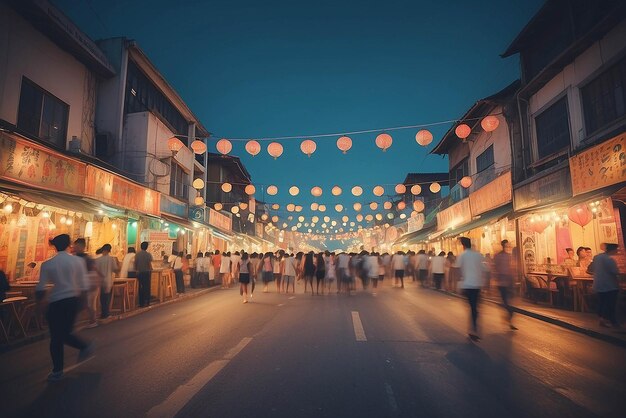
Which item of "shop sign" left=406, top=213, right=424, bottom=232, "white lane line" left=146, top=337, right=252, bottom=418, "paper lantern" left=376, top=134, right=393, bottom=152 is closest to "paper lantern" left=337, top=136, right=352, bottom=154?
"paper lantern" left=376, top=134, right=393, bottom=152

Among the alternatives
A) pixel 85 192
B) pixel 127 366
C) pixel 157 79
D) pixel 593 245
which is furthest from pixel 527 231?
pixel 157 79

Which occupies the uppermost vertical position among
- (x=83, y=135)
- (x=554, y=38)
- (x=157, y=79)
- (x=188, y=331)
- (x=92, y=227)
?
(x=157, y=79)

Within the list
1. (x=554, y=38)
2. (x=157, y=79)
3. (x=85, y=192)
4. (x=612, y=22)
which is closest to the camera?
(x=612, y=22)

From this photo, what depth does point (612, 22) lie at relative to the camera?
33.7 ft

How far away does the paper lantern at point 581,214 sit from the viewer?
10.6m

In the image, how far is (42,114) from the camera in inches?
514

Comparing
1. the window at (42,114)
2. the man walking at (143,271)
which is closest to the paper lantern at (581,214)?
the man walking at (143,271)

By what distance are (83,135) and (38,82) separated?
10.5 feet

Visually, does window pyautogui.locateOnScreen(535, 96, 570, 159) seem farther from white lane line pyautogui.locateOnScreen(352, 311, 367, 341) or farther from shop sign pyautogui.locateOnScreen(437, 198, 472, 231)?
white lane line pyautogui.locateOnScreen(352, 311, 367, 341)

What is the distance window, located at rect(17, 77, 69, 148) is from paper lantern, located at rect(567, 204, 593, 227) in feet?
59.7

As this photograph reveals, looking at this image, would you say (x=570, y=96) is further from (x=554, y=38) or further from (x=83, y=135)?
(x=83, y=135)

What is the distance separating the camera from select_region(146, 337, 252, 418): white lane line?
372 centimetres

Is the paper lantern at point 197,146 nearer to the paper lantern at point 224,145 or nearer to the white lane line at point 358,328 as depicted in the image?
the paper lantern at point 224,145

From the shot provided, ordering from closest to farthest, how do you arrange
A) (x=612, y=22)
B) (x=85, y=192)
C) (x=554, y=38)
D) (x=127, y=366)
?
(x=127, y=366)
(x=612, y=22)
(x=85, y=192)
(x=554, y=38)
